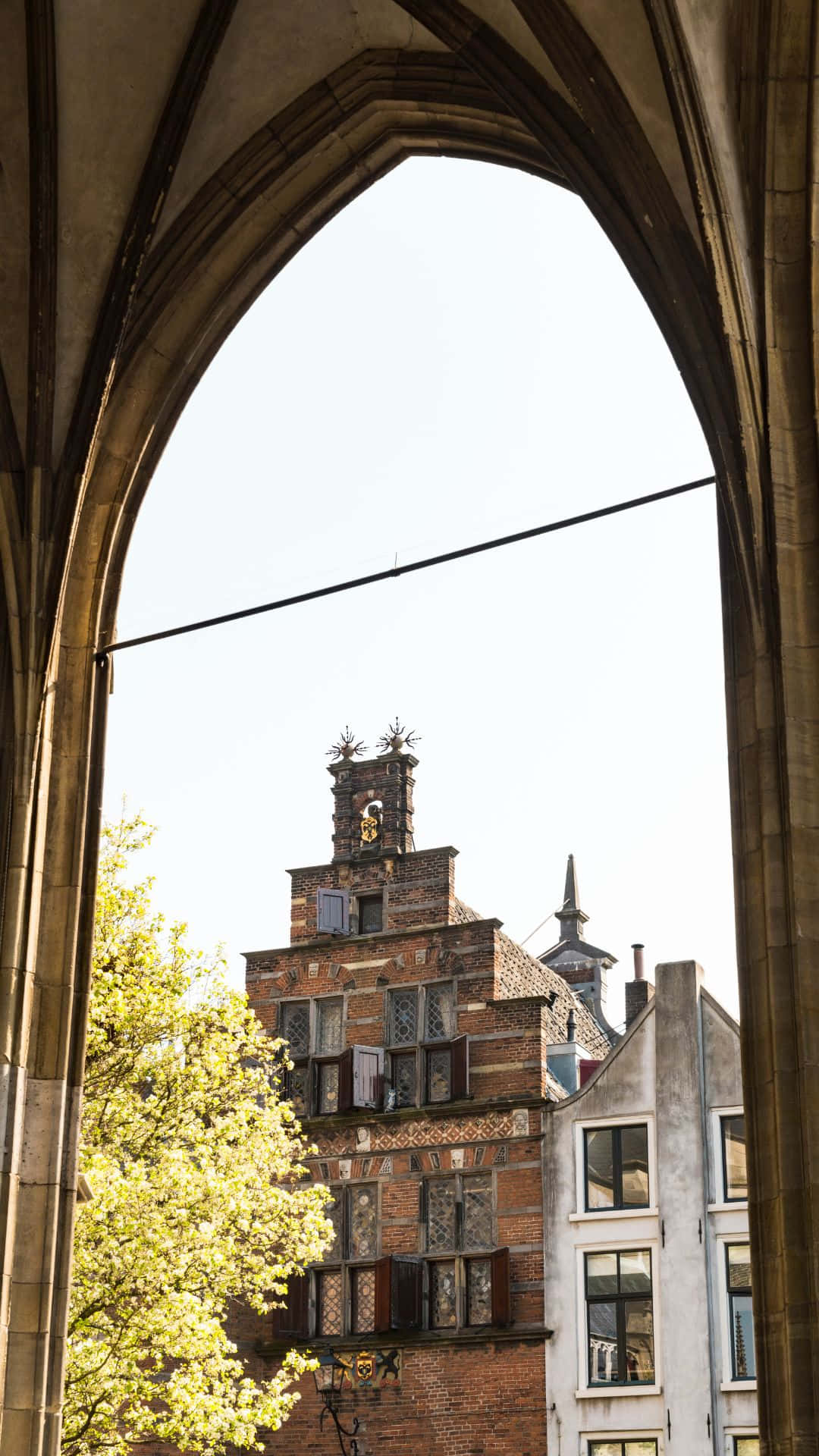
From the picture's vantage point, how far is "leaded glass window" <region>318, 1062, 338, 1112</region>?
887 inches

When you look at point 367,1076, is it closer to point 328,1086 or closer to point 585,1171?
point 328,1086

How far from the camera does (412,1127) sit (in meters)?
22.0

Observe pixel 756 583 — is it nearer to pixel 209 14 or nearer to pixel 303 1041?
pixel 209 14

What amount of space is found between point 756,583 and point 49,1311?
3.77 m

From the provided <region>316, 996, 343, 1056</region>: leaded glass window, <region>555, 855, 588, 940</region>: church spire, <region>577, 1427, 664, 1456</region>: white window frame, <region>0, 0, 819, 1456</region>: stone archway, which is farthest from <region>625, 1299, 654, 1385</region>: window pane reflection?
<region>555, 855, 588, 940</region>: church spire

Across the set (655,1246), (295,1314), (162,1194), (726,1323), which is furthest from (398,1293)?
(162,1194)

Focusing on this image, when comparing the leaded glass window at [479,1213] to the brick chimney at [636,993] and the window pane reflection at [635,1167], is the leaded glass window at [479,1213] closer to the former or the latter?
the window pane reflection at [635,1167]

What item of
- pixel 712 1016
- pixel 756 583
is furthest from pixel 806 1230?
pixel 712 1016

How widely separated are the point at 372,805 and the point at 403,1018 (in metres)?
2.85

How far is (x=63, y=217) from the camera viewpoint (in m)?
8.01

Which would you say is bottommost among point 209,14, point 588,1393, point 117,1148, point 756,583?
point 588,1393

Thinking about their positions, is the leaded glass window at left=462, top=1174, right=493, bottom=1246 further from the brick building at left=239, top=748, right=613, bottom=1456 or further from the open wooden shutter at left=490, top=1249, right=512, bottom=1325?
the open wooden shutter at left=490, top=1249, right=512, bottom=1325

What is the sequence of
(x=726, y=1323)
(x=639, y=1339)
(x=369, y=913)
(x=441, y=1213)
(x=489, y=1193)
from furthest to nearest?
(x=369, y=913), (x=441, y=1213), (x=489, y=1193), (x=639, y=1339), (x=726, y=1323)

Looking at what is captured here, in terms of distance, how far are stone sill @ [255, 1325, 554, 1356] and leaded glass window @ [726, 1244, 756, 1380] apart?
2.07 m
